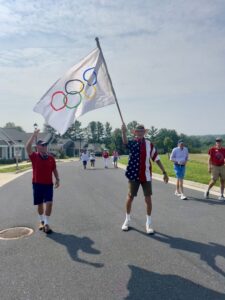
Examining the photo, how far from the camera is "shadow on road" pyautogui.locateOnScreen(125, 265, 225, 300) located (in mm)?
3750

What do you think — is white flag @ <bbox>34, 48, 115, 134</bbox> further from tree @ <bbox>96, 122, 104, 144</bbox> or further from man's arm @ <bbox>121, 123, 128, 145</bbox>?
tree @ <bbox>96, 122, 104, 144</bbox>

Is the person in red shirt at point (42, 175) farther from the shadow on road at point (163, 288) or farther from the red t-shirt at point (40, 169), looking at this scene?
the shadow on road at point (163, 288)

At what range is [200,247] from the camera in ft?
17.6

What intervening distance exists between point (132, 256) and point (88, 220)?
2532 mm

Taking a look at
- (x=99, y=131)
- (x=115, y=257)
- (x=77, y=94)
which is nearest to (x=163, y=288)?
(x=115, y=257)

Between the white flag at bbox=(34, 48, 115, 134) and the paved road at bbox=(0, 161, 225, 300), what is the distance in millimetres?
2084

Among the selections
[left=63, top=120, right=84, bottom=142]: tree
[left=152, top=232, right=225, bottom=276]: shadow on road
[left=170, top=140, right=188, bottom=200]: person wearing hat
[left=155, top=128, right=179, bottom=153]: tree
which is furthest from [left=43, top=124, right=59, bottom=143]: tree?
[left=155, top=128, right=179, bottom=153]: tree

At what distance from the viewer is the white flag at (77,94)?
6.41m

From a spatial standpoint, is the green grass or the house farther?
the house

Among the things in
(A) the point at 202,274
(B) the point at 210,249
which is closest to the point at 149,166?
(B) the point at 210,249

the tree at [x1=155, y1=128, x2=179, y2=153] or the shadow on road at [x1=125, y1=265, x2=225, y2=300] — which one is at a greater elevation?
the tree at [x1=155, y1=128, x2=179, y2=153]

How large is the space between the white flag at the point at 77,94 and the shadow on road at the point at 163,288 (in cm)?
309

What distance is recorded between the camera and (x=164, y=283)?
13.4 feet

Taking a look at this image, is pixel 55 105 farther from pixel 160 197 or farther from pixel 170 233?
pixel 160 197
